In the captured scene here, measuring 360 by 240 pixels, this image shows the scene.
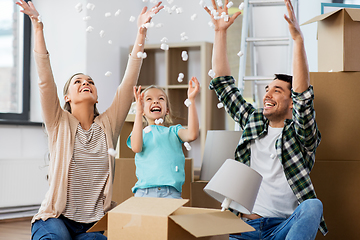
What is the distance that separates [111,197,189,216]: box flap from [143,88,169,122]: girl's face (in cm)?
71

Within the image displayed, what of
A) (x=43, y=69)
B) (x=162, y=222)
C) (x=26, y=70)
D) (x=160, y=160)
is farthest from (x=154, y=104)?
(x=26, y=70)

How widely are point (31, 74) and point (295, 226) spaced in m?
2.77

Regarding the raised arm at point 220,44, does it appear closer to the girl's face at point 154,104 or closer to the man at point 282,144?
the man at point 282,144

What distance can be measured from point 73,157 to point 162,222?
0.70 metres

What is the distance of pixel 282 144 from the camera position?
5.15 ft

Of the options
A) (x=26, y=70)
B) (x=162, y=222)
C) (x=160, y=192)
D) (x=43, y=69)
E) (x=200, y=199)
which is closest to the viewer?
(x=162, y=222)

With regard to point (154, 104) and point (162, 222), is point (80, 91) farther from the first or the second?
point (162, 222)

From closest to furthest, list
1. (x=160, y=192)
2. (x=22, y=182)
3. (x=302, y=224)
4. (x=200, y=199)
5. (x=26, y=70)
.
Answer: (x=302, y=224)
(x=160, y=192)
(x=200, y=199)
(x=22, y=182)
(x=26, y=70)

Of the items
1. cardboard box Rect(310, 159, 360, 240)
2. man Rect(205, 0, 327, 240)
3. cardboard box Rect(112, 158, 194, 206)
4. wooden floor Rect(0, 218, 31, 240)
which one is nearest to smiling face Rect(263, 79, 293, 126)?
man Rect(205, 0, 327, 240)

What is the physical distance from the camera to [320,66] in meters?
1.92

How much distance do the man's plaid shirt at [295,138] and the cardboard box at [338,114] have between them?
164 mm

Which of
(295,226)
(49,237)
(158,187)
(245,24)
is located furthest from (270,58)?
(49,237)

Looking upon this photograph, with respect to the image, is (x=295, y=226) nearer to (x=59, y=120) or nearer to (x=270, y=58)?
(x=59, y=120)

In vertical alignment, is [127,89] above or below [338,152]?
above
